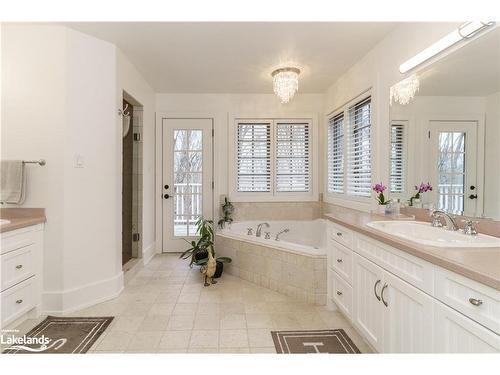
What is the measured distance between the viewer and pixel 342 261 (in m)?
2.00

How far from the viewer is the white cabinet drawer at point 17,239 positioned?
1787 mm

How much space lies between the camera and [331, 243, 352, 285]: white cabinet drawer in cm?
188

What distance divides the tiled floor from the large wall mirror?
1121mm

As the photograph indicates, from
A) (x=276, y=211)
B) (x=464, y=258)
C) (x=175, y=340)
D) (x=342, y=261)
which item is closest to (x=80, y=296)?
(x=175, y=340)

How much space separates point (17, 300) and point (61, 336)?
1.32 ft

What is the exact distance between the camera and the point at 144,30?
229 centimetres

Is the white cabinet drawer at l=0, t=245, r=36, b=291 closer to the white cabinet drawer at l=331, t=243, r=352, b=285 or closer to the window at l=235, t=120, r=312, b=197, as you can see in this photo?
the white cabinet drawer at l=331, t=243, r=352, b=285

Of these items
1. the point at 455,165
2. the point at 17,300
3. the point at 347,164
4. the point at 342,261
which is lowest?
the point at 17,300

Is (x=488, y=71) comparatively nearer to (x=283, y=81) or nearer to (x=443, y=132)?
(x=443, y=132)

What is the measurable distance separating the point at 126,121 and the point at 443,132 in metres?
2.98

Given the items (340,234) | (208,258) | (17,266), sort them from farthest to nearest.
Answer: (208,258)
(340,234)
(17,266)

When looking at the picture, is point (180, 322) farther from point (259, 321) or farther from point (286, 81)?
point (286, 81)

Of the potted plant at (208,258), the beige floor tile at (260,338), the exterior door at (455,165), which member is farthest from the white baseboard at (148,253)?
the exterior door at (455,165)

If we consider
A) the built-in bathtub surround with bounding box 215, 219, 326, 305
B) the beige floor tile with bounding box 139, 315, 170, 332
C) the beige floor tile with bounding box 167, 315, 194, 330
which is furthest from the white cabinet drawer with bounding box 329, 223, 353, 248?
the beige floor tile with bounding box 139, 315, 170, 332
